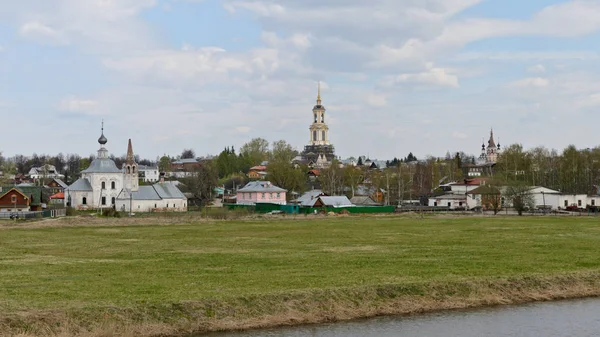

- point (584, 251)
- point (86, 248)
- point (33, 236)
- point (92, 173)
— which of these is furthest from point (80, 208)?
point (584, 251)

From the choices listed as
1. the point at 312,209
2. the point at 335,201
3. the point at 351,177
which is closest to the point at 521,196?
the point at 335,201

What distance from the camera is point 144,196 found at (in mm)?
102562

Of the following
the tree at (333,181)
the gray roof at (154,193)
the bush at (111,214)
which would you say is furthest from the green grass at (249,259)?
the tree at (333,181)

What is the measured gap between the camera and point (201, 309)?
2472cm

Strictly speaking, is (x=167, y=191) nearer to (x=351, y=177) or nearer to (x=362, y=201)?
(x=362, y=201)

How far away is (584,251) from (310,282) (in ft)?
67.4

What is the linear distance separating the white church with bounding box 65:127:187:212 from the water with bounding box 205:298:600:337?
259 feet

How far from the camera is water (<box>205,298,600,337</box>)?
23984 millimetres

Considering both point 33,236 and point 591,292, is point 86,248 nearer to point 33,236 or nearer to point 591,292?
point 33,236

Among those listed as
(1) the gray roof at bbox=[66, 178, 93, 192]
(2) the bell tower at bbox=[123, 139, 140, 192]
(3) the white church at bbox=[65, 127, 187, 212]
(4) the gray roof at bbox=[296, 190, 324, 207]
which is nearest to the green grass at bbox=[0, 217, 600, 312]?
(3) the white church at bbox=[65, 127, 187, 212]

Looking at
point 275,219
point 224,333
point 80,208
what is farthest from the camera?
point 80,208

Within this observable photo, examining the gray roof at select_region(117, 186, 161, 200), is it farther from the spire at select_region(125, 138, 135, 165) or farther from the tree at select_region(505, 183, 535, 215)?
the tree at select_region(505, 183, 535, 215)

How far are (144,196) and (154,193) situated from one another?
5.61ft

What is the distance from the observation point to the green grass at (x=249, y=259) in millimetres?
27672
